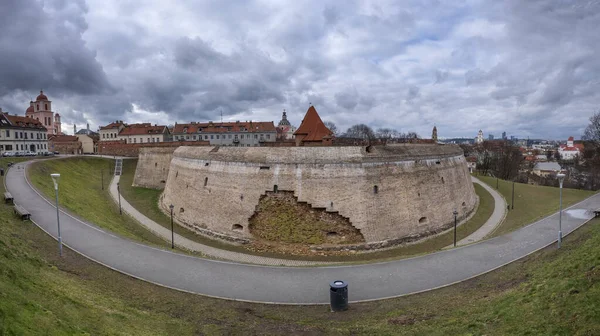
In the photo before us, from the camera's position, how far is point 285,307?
1046 cm

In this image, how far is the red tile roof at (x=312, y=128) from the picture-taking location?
26.3 meters

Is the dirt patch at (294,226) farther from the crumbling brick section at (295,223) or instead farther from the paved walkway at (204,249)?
the paved walkway at (204,249)

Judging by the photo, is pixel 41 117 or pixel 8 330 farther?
pixel 41 117

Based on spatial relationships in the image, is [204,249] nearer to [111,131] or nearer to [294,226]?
[294,226]

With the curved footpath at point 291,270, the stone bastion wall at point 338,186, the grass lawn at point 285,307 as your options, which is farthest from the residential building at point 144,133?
the grass lawn at point 285,307

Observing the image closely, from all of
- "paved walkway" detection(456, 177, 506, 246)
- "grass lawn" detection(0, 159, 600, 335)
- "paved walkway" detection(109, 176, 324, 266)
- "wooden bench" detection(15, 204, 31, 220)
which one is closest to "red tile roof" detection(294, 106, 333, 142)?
"paved walkway" detection(109, 176, 324, 266)

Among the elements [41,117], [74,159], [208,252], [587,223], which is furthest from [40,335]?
[41,117]

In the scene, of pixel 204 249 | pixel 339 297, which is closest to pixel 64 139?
pixel 204 249

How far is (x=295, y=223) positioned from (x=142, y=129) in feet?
176

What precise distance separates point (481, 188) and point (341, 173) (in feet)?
80.3

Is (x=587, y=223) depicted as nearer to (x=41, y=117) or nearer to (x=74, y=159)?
(x=74, y=159)

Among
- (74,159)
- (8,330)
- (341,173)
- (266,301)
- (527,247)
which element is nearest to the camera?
(8,330)

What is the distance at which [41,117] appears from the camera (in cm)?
6919

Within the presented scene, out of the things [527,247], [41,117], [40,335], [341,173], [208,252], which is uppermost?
[41,117]
